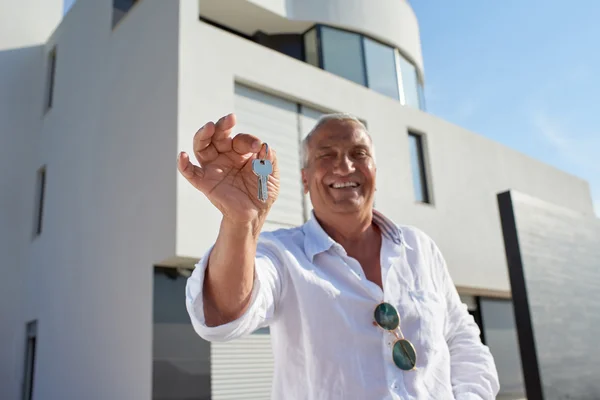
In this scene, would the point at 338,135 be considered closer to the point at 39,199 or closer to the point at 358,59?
the point at 358,59

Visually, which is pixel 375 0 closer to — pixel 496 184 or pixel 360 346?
pixel 496 184

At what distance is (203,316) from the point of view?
1282 mm

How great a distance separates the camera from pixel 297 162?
882cm

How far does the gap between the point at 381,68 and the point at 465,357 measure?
10340mm

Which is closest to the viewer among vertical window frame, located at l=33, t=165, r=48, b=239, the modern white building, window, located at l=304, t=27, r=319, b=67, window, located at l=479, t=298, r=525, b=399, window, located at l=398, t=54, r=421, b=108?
the modern white building

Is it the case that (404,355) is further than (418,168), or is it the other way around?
(418,168)

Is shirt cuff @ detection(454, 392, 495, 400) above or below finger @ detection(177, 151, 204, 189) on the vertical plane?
below

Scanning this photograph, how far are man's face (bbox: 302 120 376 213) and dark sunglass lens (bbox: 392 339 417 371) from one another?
46 centimetres

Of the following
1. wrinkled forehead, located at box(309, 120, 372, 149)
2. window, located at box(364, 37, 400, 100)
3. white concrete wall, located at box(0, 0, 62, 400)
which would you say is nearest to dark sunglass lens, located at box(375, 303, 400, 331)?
wrinkled forehead, located at box(309, 120, 372, 149)

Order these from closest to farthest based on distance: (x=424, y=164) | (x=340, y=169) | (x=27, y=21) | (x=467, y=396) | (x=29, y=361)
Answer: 1. (x=467, y=396)
2. (x=340, y=169)
3. (x=29, y=361)
4. (x=424, y=164)
5. (x=27, y=21)

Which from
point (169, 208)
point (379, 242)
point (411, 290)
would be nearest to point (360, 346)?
point (411, 290)

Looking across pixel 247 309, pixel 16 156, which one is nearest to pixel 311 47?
pixel 16 156

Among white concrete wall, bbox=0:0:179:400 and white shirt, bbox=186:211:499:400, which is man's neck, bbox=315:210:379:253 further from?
white concrete wall, bbox=0:0:179:400

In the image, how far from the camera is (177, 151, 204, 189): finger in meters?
1.26
